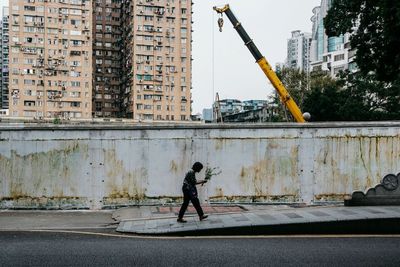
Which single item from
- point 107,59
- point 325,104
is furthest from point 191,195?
point 107,59

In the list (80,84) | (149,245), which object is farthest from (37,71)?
(149,245)

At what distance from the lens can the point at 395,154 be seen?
14211 millimetres

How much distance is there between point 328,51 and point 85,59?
81.8m

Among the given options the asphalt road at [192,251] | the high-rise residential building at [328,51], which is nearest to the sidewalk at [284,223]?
the asphalt road at [192,251]

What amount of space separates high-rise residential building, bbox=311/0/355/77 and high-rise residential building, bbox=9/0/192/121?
1177 inches

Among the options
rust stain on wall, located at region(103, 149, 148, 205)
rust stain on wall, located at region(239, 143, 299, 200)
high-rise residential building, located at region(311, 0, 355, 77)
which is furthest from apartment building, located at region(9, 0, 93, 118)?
rust stain on wall, located at region(239, 143, 299, 200)

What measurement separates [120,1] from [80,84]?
30.4 meters

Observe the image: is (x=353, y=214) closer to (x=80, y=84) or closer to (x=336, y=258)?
(x=336, y=258)

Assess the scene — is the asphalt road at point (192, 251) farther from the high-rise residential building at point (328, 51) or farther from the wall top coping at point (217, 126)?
the high-rise residential building at point (328, 51)

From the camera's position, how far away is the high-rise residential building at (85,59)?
98.8 metres

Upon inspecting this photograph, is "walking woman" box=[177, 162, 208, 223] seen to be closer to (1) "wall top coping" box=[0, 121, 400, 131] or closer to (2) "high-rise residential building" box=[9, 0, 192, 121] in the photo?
(1) "wall top coping" box=[0, 121, 400, 131]

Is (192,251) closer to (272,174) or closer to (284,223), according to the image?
(284,223)

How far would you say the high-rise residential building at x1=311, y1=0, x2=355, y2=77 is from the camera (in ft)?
346

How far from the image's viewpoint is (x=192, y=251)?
332 inches
